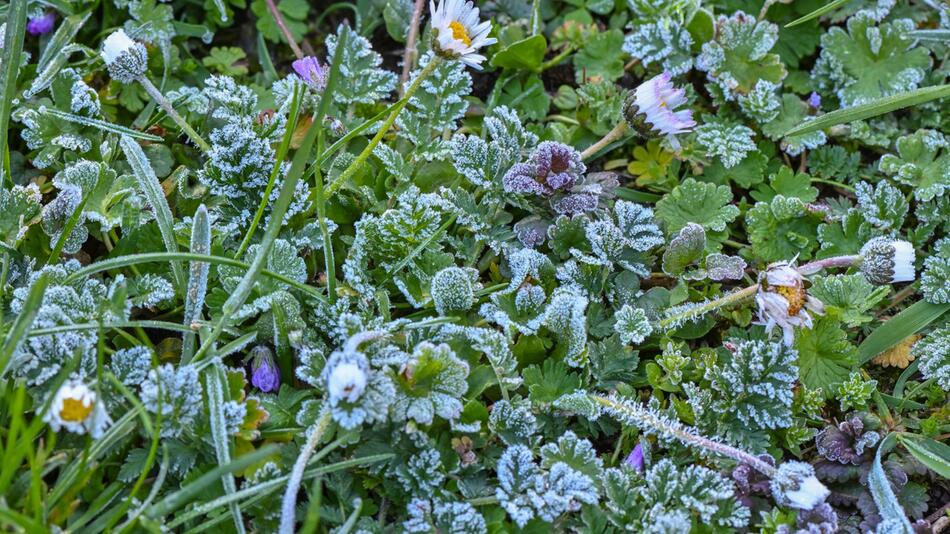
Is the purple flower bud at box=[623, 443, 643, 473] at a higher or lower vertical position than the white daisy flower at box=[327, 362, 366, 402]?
lower

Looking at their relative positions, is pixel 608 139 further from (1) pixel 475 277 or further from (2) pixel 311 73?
(2) pixel 311 73

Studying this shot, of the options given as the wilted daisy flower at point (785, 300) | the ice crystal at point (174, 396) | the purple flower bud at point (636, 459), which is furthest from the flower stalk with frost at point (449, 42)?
the purple flower bud at point (636, 459)

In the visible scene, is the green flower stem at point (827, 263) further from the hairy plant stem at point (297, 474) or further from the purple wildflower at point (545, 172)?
the hairy plant stem at point (297, 474)

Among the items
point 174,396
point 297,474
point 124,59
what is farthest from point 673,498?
point 124,59

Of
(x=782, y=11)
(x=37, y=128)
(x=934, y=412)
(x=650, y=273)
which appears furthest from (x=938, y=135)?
(x=37, y=128)

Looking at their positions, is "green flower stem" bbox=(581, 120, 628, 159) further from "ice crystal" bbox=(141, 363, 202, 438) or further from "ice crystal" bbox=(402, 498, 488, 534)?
"ice crystal" bbox=(141, 363, 202, 438)

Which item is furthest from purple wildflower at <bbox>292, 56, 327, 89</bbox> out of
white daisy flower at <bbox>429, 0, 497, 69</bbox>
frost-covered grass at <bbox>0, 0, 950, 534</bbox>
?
white daisy flower at <bbox>429, 0, 497, 69</bbox>

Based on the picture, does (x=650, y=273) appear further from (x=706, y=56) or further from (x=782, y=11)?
(x=782, y=11)
